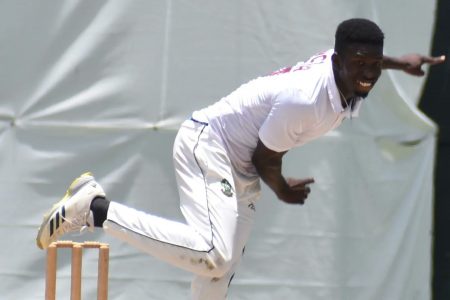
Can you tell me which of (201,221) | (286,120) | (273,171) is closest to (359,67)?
(286,120)

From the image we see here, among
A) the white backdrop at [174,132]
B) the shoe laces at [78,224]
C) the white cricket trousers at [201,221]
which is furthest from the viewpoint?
the white backdrop at [174,132]

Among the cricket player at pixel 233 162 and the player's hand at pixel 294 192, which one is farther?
the player's hand at pixel 294 192

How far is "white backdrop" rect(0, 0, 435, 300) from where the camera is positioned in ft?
17.2

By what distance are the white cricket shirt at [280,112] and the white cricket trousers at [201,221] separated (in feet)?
0.18

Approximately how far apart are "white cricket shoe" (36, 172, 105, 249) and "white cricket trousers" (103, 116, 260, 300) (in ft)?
0.35

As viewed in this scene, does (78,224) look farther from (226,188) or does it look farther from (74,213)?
(226,188)

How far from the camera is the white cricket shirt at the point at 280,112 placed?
391 centimetres

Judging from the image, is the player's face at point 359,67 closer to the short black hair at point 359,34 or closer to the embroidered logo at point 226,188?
the short black hair at point 359,34

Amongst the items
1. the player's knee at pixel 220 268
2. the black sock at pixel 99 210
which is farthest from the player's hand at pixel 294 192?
the black sock at pixel 99 210

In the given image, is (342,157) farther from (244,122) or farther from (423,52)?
(244,122)

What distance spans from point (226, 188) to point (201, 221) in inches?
6.4

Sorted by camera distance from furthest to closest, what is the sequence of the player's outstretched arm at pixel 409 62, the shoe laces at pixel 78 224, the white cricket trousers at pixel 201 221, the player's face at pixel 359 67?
the player's outstretched arm at pixel 409 62, the shoe laces at pixel 78 224, the white cricket trousers at pixel 201 221, the player's face at pixel 359 67

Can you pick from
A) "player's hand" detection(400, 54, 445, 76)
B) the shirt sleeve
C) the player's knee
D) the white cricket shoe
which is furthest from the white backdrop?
the shirt sleeve

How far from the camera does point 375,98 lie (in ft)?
17.7
